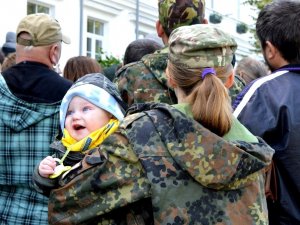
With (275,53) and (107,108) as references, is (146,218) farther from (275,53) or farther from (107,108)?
(275,53)

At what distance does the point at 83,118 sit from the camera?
254 cm

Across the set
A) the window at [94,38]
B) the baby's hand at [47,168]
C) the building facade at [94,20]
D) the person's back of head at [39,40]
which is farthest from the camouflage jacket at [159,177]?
the window at [94,38]

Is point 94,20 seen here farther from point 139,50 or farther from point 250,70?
point 139,50

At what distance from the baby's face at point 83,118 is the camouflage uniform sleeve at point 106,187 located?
402 millimetres

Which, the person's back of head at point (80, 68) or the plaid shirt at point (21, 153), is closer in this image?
the plaid shirt at point (21, 153)

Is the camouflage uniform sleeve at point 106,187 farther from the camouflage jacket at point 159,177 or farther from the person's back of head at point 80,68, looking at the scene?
the person's back of head at point 80,68

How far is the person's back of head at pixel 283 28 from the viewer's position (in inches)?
111

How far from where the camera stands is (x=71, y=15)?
538 inches

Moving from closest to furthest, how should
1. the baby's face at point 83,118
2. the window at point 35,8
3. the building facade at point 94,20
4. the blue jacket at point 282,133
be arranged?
1. the baby's face at point 83,118
2. the blue jacket at point 282,133
3. the building facade at point 94,20
4. the window at point 35,8

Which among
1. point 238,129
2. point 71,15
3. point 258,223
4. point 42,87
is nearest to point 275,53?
point 238,129

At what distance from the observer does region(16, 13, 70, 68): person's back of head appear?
3348 millimetres

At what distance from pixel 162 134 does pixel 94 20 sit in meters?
13.4

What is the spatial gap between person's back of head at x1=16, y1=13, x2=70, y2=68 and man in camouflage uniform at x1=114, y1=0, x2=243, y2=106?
0.45 meters

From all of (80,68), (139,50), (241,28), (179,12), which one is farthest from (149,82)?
(241,28)
